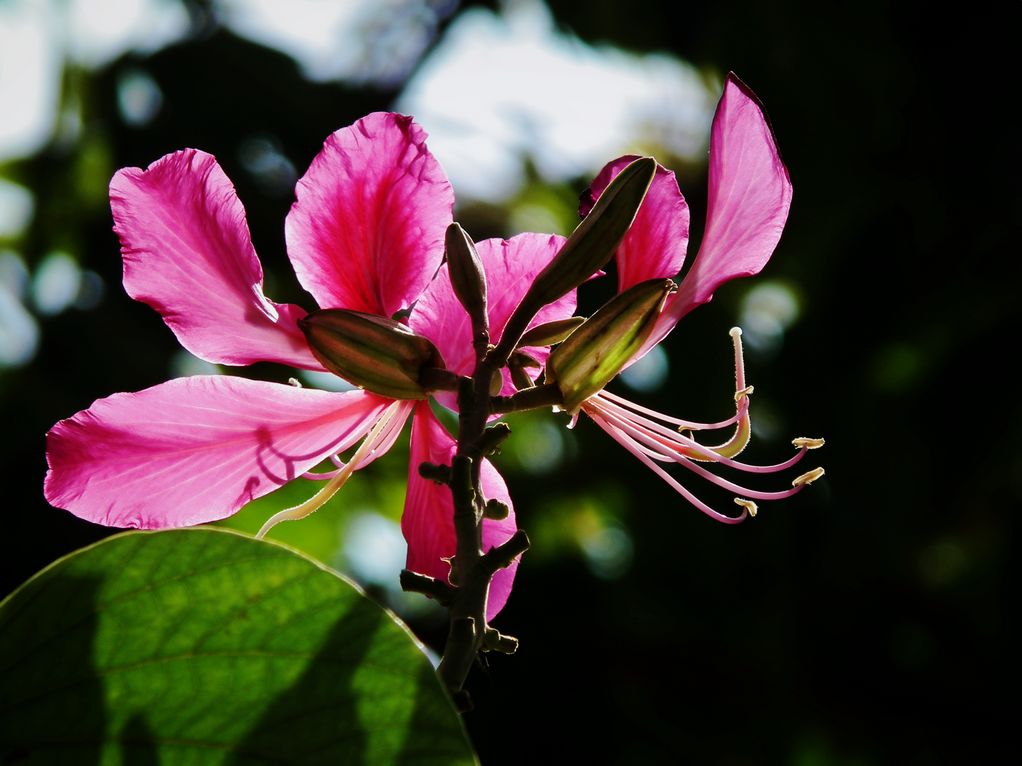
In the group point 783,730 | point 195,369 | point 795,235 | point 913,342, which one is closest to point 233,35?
point 195,369

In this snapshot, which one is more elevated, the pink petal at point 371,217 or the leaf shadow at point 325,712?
the pink petal at point 371,217

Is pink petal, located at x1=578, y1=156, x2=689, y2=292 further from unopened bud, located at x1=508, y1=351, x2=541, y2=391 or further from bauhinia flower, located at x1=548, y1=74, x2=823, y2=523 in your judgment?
unopened bud, located at x1=508, y1=351, x2=541, y2=391

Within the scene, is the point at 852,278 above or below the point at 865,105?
below

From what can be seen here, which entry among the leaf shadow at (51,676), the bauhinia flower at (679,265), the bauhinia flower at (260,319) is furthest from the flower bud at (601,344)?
the leaf shadow at (51,676)

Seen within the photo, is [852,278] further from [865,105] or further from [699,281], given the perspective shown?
[699,281]

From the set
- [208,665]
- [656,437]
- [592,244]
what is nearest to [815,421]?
[656,437]

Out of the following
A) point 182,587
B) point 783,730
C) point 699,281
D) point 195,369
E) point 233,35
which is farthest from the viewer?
point 233,35

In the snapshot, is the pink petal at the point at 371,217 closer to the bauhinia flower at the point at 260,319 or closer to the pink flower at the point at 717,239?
the bauhinia flower at the point at 260,319
